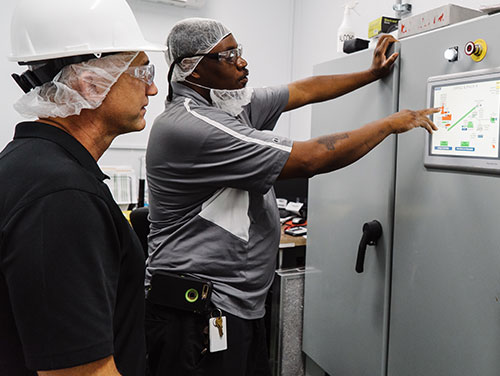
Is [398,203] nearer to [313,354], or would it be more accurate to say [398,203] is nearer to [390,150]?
[390,150]

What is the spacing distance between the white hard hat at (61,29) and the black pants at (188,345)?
86 centimetres

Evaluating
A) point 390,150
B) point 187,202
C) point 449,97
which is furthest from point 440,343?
point 187,202

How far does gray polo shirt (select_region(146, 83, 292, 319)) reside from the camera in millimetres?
1208

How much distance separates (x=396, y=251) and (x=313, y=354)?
0.75 metres

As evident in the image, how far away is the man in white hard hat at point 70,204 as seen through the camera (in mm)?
605

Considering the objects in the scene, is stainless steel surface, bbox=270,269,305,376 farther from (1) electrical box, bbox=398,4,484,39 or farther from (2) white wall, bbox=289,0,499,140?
(2) white wall, bbox=289,0,499,140

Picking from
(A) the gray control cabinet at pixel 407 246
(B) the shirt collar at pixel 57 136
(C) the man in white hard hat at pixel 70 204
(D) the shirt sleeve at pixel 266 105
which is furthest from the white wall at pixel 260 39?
(B) the shirt collar at pixel 57 136

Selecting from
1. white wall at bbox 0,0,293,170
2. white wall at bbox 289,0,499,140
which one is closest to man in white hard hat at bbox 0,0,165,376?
white wall at bbox 289,0,499,140

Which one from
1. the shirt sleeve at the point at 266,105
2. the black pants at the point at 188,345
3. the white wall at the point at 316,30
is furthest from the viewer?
the white wall at the point at 316,30

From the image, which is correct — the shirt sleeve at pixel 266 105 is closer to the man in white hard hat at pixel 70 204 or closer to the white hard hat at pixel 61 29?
the man in white hard hat at pixel 70 204

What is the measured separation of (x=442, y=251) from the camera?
1252 millimetres

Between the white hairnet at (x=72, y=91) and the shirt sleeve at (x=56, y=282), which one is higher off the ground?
the white hairnet at (x=72, y=91)

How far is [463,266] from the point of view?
119 cm

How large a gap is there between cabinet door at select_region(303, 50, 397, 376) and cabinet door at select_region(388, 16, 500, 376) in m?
0.06
